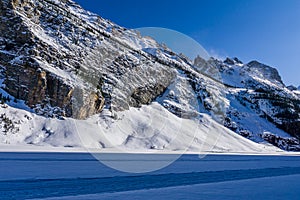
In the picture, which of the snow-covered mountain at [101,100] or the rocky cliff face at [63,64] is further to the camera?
the rocky cliff face at [63,64]

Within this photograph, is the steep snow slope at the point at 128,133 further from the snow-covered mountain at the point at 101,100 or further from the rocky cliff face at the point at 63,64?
the rocky cliff face at the point at 63,64

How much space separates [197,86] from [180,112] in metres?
15.6

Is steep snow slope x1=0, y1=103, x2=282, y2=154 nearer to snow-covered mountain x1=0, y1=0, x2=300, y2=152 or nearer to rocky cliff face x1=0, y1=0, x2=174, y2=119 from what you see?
snow-covered mountain x1=0, y1=0, x2=300, y2=152

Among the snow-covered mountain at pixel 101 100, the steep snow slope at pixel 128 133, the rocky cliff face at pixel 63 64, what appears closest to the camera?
the steep snow slope at pixel 128 133

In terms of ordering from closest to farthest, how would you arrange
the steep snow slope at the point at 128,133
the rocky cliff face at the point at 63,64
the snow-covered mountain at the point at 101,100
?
the steep snow slope at the point at 128,133 → the snow-covered mountain at the point at 101,100 → the rocky cliff face at the point at 63,64

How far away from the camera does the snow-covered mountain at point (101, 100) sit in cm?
3372

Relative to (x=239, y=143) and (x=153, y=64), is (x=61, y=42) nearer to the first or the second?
(x=153, y=64)

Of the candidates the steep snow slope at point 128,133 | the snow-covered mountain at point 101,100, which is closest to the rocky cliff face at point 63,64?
the snow-covered mountain at point 101,100

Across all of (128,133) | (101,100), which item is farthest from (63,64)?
(128,133)

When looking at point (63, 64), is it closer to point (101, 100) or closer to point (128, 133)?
point (101, 100)

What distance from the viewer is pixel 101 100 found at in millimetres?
42750

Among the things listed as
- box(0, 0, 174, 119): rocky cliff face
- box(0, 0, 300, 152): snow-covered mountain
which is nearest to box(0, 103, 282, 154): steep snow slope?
box(0, 0, 300, 152): snow-covered mountain

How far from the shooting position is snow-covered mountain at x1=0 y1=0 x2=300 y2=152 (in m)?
33.7

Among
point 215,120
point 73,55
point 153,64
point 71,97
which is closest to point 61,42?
point 73,55
